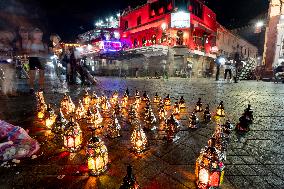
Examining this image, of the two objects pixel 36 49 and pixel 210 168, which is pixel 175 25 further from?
pixel 210 168

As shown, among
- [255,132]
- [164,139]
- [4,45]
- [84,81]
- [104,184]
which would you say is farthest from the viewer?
[84,81]

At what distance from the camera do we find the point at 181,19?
110 ft

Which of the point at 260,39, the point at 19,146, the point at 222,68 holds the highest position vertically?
the point at 260,39

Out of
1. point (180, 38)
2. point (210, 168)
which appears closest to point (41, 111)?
point (210, 168)

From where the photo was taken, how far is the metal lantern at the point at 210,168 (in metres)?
2.53

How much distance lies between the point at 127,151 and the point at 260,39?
71.1 meters

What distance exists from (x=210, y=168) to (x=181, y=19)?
34.3m

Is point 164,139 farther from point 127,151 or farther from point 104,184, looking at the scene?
point 104,184

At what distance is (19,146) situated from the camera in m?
3.50

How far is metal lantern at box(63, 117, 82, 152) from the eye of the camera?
370cm

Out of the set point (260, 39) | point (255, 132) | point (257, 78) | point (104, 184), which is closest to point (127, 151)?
point (104, 184)

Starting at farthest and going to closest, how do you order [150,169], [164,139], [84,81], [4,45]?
[84,81] → [4,45] → [164,139] → [150,169]

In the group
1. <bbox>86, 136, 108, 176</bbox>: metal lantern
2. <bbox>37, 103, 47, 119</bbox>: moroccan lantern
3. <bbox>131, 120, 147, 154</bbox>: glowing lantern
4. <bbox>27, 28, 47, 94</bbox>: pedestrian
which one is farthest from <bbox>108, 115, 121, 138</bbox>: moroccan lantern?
<bbox>27, 28, 47, 94</bbox>: pedestrian

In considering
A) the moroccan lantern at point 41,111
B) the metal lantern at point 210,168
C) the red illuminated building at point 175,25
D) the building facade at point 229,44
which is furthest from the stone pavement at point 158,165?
the building facade at point 229,44
